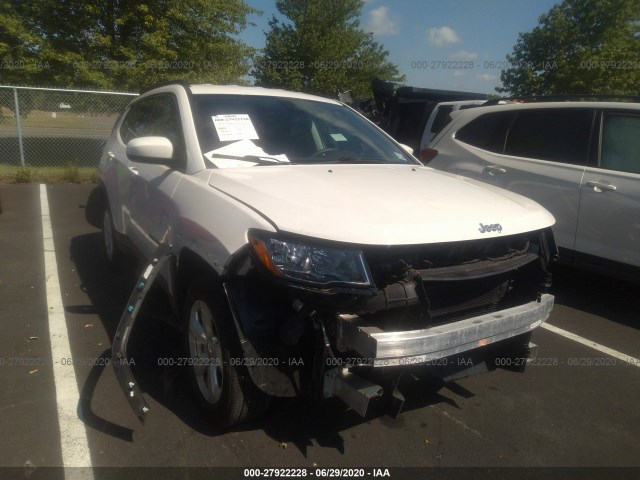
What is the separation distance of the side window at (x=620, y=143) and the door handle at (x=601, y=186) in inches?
7.1

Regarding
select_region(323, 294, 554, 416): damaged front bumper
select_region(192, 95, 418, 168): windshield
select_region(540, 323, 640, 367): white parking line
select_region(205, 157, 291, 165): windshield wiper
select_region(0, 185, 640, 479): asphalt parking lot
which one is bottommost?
select_region(540, 323, 640, 367): white parking line

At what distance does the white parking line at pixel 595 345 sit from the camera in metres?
3.78

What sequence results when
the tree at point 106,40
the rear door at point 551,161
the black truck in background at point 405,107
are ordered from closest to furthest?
1. the rear door at point 551,161
2. the black truck in background at point 405,107
3. the tree at point 106,40

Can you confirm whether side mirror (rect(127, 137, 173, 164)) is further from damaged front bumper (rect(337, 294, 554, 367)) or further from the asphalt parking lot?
damaged front bumper (rect(337, 294, 554, 367))

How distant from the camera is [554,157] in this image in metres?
5.05

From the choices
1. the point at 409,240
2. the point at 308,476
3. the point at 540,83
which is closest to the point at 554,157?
the point at 409,240

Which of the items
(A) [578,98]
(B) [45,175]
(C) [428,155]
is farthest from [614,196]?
(B) [45,175]

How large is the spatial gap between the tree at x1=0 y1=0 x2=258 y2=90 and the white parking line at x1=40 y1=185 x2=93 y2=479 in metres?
8.73

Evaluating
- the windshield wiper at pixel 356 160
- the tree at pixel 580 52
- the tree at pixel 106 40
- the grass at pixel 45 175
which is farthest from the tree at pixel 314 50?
the windshield wiper at pixel 356 160

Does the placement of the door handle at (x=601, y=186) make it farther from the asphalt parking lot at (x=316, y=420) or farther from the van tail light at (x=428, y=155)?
the van tail light at (x=428, y=155)

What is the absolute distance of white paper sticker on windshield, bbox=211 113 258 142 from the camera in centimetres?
325

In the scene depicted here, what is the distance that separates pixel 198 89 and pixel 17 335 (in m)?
2.26

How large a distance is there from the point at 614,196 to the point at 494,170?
1.30 m


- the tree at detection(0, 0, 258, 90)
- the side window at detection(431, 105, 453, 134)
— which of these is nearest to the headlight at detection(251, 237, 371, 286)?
the side window at detection(431, 105, 453, 134)
